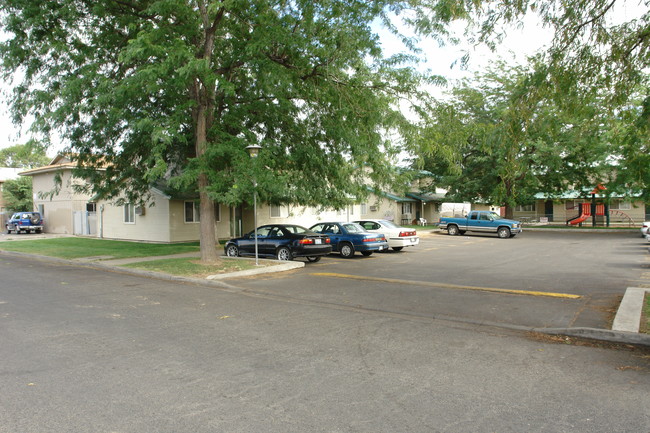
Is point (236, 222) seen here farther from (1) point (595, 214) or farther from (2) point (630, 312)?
(1) point (595, 214)

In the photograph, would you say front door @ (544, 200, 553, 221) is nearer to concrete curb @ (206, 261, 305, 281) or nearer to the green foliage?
concrete curb @ (206, 261, 305, 281)

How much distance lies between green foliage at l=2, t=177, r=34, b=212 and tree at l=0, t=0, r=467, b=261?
35.9 metres

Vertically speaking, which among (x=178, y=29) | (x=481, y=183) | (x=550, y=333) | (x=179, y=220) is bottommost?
(x=550, y=333)

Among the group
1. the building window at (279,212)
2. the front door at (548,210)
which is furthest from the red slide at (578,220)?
the building window at (279,212)

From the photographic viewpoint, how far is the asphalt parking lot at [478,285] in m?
8.32

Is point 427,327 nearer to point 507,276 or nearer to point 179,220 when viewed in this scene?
point 507,276

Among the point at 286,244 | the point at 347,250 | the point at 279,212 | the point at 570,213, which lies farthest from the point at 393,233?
the point at 570,213

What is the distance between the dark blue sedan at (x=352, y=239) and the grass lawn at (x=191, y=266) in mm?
4364

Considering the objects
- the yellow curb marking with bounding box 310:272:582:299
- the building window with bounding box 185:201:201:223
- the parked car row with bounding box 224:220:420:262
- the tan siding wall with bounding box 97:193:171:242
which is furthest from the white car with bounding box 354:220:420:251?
the tan siding wall with bounding box 97:193:171:242

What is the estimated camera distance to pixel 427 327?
7371 mm

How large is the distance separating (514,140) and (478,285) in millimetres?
3699

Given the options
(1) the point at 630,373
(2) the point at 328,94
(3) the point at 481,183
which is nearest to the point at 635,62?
(1) the point at 630,373

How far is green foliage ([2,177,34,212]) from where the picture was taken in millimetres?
45156

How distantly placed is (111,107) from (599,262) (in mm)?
17022
